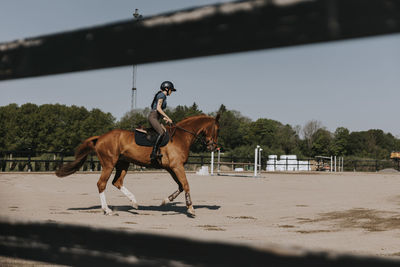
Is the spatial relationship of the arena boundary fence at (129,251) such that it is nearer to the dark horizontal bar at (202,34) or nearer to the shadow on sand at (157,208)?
the dark horizontal bar at (202,34)

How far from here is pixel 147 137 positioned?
848 cm

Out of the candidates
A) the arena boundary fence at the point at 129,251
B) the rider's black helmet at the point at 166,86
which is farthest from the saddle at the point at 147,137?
the arena boundary fence at the point at 129,251

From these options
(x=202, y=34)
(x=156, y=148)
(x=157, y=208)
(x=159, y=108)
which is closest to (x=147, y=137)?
(x=156, y=148)

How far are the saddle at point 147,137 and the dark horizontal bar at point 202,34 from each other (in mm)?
7233

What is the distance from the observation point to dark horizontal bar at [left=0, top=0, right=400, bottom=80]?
2.34 ft

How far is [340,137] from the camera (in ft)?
293

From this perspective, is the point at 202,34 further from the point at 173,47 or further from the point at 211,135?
the point at 211,135

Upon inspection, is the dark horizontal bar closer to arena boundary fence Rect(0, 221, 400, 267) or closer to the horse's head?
arena boundary fence Rect(0, 221, 400, 267)

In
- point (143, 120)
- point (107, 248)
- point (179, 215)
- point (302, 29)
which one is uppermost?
point (143, 120)

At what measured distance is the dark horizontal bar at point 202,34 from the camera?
2.34 feet

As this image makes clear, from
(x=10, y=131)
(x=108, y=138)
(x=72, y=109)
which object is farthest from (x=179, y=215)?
(x=72, y=109)

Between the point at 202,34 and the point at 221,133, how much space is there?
3037 inches

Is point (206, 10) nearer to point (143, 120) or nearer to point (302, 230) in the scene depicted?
point (302, 230)

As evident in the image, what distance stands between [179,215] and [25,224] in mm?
7403
